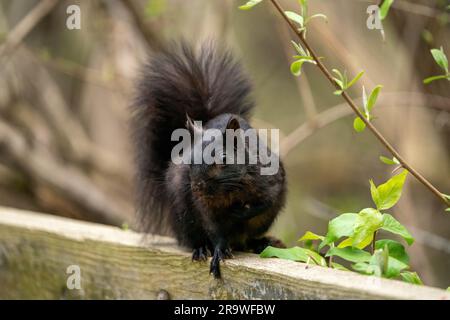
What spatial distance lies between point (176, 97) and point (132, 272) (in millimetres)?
621

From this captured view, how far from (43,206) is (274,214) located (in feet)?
7.16

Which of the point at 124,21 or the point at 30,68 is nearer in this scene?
the point at 124,21

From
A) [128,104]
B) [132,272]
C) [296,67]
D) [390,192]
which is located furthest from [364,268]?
[128,104]

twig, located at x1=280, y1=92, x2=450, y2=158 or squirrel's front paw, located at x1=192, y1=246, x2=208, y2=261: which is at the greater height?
twig, located at x1=280, y1=92, x2=450, y2=158

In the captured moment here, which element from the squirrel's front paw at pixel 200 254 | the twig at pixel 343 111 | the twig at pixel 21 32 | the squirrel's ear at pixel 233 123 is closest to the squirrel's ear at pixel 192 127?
the squirrel's ear at pixel 233 123

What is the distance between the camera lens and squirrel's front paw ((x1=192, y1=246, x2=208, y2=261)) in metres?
1.96

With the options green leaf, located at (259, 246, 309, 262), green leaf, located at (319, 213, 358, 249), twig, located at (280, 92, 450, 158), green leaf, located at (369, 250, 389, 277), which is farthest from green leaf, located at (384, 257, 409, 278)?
twig, located at (280, 92, 450, 158)

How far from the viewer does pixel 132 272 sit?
211 centimetres

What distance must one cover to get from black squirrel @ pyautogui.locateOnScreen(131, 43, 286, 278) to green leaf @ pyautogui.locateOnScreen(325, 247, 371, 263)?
45 cm

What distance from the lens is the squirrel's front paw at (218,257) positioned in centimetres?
183

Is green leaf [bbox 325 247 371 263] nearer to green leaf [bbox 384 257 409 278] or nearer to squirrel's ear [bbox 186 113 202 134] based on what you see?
green leaf [bbox 384 257 409 278]

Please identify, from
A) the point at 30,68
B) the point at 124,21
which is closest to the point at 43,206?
the point at 30,68

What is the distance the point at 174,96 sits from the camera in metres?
2.23
